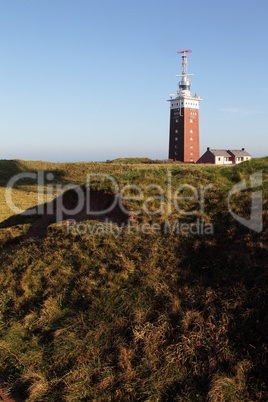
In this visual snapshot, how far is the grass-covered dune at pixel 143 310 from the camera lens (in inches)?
200

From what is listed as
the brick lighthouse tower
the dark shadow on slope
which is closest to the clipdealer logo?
the dark shadow on slope

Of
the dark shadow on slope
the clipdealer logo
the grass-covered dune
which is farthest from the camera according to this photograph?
the dark shadow on slope

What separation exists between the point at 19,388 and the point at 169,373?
3012mm

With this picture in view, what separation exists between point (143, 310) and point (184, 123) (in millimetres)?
58027

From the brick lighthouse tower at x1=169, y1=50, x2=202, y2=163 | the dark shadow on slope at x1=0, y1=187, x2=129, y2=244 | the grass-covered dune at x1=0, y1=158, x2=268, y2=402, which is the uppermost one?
the brick lighthouse tower at x1=169, y1=50, x2=202, y2=163

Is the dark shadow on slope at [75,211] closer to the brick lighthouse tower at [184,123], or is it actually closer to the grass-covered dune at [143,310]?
the grass-covered dune at [143,310]

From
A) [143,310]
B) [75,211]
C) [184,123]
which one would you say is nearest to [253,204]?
[143,310]

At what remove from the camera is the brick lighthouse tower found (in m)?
60.3

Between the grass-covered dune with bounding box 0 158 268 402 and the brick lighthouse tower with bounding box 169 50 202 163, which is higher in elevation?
the brick lighthouse tower with bounding box 169 50 202 163

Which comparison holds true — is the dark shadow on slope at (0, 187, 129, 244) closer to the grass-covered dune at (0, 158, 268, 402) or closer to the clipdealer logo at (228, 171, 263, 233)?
the grass-covered dune at (0, 158, 268, 402)

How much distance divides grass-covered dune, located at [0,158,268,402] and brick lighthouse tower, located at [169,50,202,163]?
169ft

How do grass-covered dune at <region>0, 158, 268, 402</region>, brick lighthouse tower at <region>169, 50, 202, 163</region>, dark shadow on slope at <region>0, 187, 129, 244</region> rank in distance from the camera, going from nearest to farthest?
grass-covered dune at <region>0, 158, 268, 402</region>, dark shadow on slope at <region>0, 187, 129, 244</region>, brick lighthouse tower at <region>169, 50, 202, 163</region>

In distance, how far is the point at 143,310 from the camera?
6.51 metres

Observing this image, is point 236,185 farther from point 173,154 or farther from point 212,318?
point 173,154
